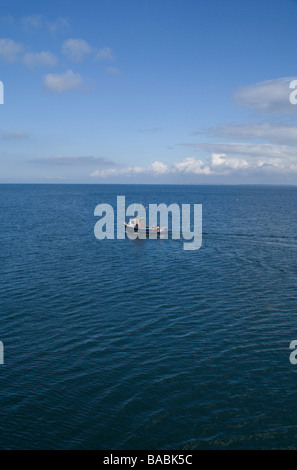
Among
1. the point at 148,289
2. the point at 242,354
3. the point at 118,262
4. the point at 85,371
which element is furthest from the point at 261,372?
the point at 118,262

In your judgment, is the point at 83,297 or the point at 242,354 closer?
the point at 242,354

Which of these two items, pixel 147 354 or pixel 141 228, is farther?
pixel 141 228

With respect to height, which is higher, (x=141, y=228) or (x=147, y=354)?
(x=141, y=228)

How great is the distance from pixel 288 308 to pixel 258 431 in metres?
21.6

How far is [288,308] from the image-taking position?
4175 centimetres

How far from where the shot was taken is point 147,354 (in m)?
31.9

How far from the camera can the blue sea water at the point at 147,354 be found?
23.0 metres

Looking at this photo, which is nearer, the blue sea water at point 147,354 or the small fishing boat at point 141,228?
the blue sea water at point 147,354

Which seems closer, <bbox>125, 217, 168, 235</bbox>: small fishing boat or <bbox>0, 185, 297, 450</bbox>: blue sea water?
<bbox>0, 185, 297, 450</bbox>: blue sea water

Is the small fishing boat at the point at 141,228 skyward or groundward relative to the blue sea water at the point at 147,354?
skyward

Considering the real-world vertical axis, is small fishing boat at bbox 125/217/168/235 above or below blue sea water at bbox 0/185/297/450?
above

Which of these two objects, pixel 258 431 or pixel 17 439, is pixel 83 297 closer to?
pixel 17 439

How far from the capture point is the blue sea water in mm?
22984

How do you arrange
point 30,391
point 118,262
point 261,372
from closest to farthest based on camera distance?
point 30,391 → point 261,372 → point 118,262
